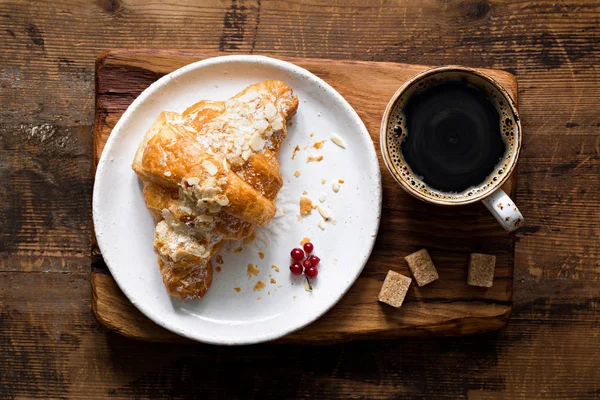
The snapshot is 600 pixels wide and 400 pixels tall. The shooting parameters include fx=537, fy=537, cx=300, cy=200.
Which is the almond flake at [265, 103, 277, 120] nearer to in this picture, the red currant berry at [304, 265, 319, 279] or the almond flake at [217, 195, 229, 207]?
the almond flake at [217, 195, 229, 207]

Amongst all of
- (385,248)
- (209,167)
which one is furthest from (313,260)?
(209,167)

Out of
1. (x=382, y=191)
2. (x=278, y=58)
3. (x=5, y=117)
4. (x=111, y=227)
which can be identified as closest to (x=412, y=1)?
(x=278, y=58)

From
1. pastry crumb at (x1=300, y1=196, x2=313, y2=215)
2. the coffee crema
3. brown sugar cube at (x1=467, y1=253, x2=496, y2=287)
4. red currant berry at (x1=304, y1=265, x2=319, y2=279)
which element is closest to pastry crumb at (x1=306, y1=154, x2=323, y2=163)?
pastry crumb at (x1=300, y1=196, x2=313, y2=215)

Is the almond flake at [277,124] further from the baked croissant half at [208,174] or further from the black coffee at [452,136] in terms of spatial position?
the black coffee at [452,136]

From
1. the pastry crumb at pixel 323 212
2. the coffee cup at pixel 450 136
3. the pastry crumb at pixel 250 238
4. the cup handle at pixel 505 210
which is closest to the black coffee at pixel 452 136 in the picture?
the coffee cup at pixel 450 136

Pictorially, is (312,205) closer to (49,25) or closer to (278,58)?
(278,58)
